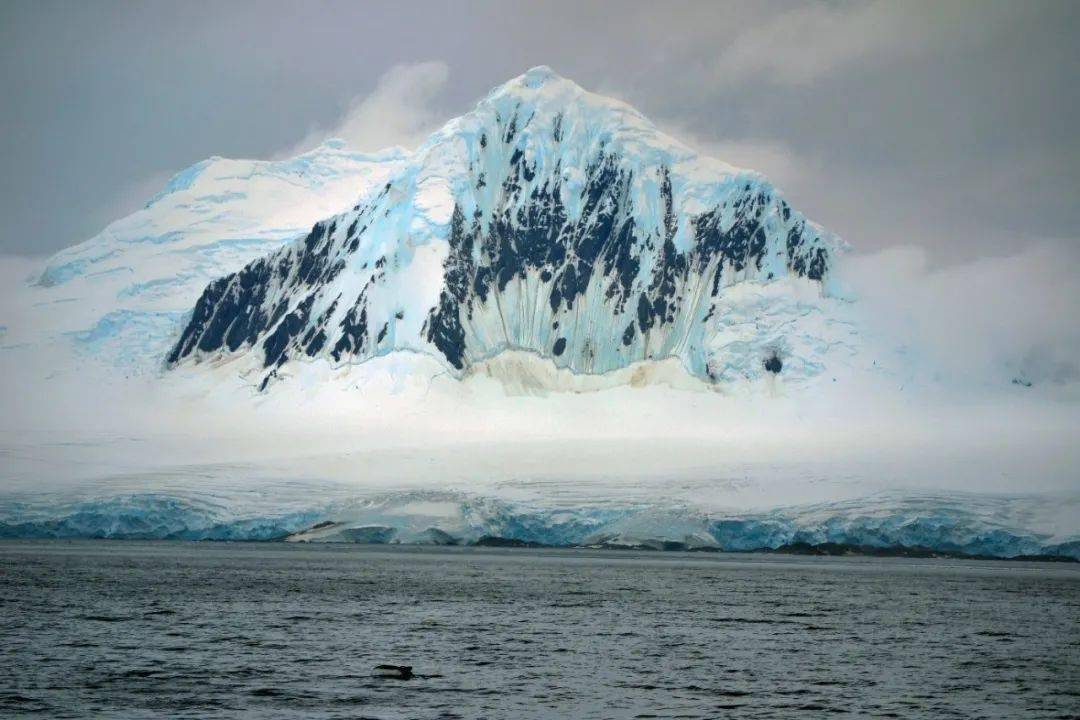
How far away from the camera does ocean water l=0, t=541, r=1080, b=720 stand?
6266cm

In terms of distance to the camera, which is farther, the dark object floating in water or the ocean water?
the dark object floating in water

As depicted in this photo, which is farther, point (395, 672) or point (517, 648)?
point (517, 648)

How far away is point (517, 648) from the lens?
84.1 metres

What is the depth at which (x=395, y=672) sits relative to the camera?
69.4 meters

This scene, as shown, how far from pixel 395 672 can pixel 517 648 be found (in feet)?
51.9

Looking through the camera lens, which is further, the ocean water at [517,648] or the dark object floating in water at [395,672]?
the dark object floating in water at [395,672]

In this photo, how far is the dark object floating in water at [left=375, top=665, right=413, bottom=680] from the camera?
227 feet

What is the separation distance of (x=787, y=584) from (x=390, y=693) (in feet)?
327

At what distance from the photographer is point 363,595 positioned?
12231 centimetres

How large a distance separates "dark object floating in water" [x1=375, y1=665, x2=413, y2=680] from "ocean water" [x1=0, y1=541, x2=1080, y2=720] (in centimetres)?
67

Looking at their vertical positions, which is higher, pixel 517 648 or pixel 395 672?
pixel 395 672

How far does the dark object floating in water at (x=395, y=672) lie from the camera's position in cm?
6906

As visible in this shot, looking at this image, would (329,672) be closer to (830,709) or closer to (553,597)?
(830,709)

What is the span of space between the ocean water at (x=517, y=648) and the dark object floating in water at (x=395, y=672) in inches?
26.2
